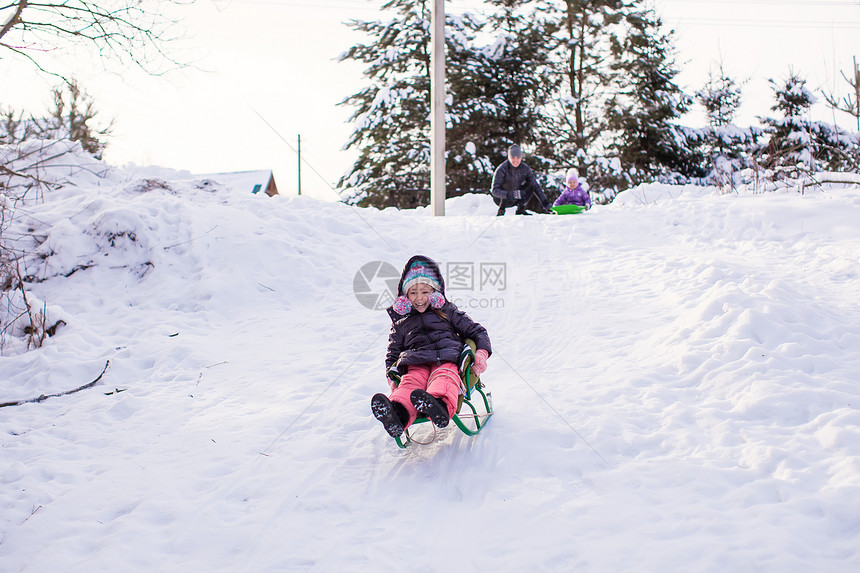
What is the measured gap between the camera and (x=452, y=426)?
12.2 ft

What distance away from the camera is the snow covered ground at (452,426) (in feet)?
8.25

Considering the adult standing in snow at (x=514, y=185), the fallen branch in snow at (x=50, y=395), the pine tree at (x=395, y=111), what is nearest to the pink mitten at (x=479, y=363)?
the fallen branch in snow at (x=50, y=395)

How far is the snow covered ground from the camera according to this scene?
252cm

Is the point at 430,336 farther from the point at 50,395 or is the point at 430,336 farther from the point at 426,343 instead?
the point at 50,395

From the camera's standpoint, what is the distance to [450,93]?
18.0m

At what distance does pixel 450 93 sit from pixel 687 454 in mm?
16510

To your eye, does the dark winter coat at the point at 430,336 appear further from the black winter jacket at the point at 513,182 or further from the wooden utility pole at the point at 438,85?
the black winter jacket at the point at 513,182

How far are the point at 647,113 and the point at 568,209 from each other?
34.5ft

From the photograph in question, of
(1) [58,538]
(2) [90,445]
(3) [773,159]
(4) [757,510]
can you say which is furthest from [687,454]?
(3) [773,159]

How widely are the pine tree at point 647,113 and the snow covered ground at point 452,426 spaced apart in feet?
38.5

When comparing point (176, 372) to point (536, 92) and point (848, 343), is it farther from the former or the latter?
point (536, 92)

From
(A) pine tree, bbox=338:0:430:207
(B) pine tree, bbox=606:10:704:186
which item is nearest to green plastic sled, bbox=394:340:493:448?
(A) pine tree, bbox=338:0:430:207

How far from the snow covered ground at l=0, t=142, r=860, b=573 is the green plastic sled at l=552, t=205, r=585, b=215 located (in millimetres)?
2451

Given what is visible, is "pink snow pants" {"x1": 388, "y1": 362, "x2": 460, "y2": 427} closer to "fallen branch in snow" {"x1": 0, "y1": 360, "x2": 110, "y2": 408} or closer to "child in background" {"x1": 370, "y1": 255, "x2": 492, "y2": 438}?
"child in background" {"x1": 370, "y1": 255, "x2": 492, "y2": 438}
